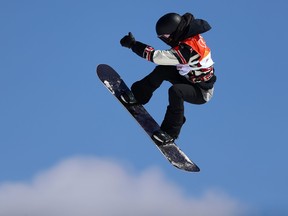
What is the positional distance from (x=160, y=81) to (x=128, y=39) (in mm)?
1000

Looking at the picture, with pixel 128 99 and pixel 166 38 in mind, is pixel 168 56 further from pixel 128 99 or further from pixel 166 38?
pixel 128 99

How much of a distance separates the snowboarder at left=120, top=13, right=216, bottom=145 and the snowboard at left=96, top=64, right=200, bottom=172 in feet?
0.44

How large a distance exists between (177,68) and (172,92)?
0.42m

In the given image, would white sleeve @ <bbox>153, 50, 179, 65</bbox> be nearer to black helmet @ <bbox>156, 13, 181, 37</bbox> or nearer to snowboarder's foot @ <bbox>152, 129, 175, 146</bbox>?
black helmet @ <bbox>156, 13, 181, 37</bbox>

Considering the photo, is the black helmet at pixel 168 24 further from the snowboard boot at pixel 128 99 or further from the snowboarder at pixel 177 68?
the snowboard boot at pixel 128 99

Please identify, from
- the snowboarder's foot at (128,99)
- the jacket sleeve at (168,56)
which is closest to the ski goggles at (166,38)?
the jacket sleeve at (168,56)

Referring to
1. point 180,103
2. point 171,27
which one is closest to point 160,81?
point 180,103

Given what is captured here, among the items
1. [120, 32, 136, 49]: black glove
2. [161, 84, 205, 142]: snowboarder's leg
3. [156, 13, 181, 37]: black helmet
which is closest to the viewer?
[156, 13, 181, 37]: black helmet

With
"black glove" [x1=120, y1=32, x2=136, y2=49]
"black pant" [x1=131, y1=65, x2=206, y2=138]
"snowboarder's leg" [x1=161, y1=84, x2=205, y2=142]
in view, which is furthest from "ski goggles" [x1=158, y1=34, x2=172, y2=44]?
"snowboarder's leg" [x1=161, y1=84, x2=205, y2=142]

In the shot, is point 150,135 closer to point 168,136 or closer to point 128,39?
point 168,136

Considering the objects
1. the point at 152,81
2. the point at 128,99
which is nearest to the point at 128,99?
the point at 128,99

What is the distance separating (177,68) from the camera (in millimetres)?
10414

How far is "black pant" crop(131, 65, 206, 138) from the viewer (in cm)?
1054

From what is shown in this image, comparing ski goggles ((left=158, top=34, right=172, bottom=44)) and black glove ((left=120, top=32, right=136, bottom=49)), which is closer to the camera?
ski goggles ((left=158, top=34, right=172, bottom=44))
